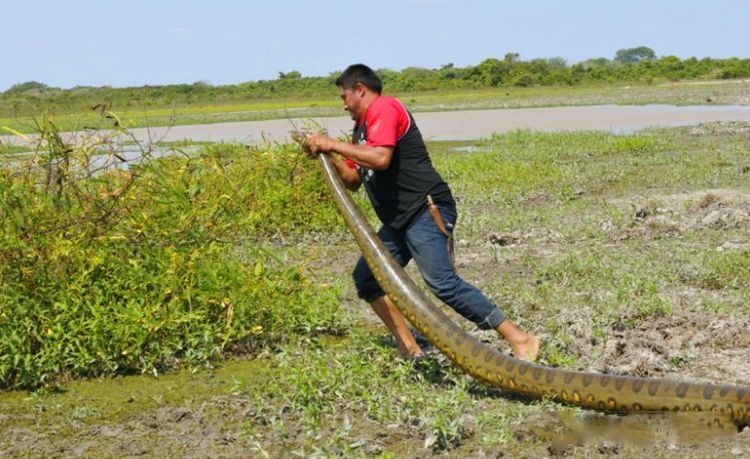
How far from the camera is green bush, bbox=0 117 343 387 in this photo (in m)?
5.78

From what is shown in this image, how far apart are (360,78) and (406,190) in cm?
70

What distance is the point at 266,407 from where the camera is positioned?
5.01m

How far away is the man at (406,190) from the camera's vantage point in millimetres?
5285

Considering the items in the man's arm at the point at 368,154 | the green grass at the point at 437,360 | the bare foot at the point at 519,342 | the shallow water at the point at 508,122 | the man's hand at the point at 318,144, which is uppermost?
the man's hand at the point at 318,144

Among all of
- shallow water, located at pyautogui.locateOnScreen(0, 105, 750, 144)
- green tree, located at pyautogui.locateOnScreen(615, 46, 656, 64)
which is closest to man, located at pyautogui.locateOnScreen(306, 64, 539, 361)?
shallow water, located at pyautogui.locateOnScreen(0, 105, 750, 144)

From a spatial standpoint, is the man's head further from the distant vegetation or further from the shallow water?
the distant vegetation

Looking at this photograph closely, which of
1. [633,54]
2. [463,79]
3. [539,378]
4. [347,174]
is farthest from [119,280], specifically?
[633,54]

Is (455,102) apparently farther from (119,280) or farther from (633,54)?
(633,54)

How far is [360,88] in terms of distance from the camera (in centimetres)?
548

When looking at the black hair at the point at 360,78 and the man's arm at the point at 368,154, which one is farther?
the black hair at the point at 360,78

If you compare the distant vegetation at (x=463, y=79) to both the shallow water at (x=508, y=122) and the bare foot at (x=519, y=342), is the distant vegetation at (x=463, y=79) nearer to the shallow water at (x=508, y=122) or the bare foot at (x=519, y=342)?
the shallow water at (x=508, y=122)

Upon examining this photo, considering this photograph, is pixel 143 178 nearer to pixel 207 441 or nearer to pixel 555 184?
pixel 207 441

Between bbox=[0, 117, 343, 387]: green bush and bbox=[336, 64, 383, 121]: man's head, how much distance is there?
1.34m

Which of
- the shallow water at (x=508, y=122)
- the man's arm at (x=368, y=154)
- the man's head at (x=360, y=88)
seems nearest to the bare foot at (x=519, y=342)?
the man's arm at (x=368, y=154)
